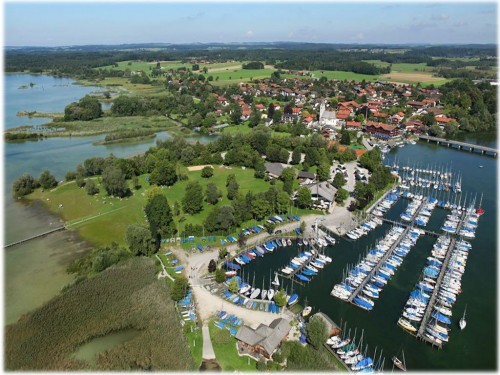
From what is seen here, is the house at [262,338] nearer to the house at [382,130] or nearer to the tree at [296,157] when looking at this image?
the tree at [296,157]

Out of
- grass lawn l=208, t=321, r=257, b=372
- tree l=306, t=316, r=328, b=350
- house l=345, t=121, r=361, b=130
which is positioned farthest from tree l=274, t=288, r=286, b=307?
house l=345, t=121, r=361, b=130

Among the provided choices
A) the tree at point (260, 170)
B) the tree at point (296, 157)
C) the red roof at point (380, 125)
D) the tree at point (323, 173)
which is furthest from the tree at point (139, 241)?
the red roof at point (380, 125)

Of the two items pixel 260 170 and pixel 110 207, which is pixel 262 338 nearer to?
pixel 110 207

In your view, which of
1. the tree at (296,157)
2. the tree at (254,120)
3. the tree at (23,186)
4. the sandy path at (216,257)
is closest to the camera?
the sandy path at (216,257)

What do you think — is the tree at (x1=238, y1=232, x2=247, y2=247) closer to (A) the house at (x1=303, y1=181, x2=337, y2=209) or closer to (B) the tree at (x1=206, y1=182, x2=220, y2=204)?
(B) the tree at (x1=206, y1=182, x2=220, y2=204)

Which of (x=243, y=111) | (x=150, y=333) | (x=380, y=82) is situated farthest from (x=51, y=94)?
(x=150, y=333)

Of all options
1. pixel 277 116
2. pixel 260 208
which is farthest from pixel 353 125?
pixel 260 208

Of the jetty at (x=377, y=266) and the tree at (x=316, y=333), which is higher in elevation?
the tree at (x=316, y=333)
